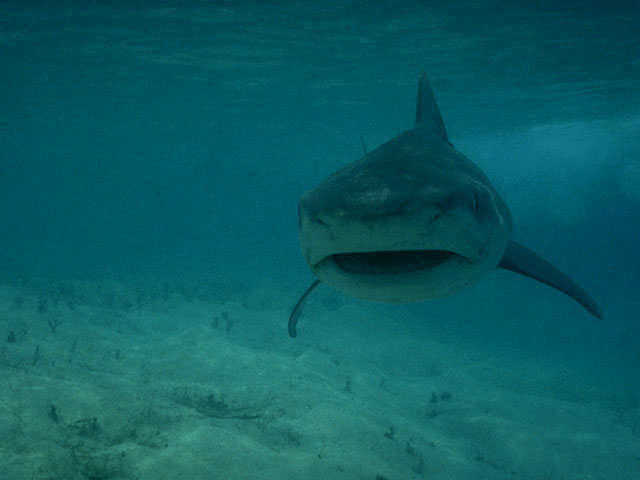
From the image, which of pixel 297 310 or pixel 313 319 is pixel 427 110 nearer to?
pixel 297 310

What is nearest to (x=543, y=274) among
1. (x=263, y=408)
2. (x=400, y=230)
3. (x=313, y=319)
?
(x=400, y=230)

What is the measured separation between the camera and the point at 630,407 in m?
13.6

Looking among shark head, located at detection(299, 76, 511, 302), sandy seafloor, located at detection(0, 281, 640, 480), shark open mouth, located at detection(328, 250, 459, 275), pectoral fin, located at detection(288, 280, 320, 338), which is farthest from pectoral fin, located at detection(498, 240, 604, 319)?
sandy seafloor, located at detection(0, 281, 640, 480)

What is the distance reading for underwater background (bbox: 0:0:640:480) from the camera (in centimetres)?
563

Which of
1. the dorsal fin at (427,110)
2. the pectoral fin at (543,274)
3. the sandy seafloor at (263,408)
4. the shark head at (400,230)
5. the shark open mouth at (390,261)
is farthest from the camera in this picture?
the dorsal fin at (427,110)

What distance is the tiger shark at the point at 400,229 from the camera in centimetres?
209

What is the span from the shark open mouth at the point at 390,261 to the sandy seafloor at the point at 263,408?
3251mm

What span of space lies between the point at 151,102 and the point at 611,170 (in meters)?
64.1

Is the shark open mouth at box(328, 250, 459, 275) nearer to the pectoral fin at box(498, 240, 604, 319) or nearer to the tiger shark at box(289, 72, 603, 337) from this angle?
the tiger shark at box(289, 72, 603, 337)

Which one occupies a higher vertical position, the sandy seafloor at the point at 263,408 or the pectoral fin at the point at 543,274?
the pectoral fin at the point at 543,274

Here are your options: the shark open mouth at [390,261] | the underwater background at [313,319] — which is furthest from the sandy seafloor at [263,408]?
the shark open mouth at [390,261]

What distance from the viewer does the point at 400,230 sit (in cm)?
205

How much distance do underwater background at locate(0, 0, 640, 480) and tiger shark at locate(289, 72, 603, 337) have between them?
3.32 meters

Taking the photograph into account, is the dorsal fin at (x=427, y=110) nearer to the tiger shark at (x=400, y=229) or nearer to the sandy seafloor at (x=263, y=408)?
the tiger shark at (x=400, y=229)
